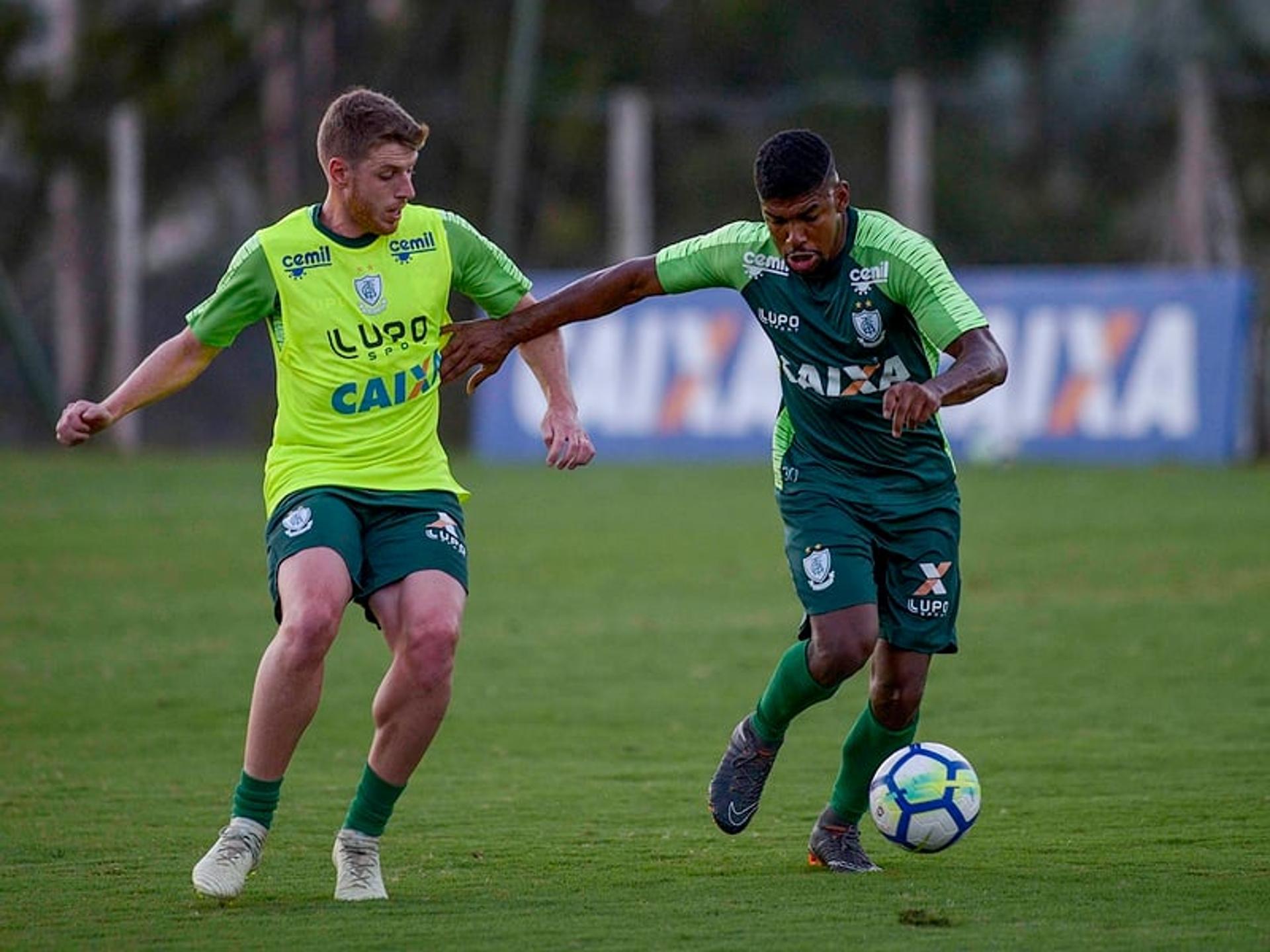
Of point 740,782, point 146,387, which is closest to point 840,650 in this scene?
point 740,782

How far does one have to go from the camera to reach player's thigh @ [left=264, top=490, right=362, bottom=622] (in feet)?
20.7

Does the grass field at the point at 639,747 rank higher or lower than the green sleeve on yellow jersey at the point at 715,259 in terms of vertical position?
lower

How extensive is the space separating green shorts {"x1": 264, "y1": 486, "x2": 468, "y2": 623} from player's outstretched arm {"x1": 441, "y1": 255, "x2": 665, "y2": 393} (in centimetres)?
48

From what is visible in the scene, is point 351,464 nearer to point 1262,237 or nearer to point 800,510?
point 800,510

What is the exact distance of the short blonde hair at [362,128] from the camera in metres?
6.52

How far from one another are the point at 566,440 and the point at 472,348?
0.41 metres

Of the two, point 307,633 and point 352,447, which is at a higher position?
point 352,447

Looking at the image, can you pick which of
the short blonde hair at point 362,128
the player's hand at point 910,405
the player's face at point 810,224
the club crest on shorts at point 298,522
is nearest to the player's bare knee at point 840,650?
the player's hand at point 910,405

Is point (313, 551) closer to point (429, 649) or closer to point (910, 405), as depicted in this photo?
point (429, 649)

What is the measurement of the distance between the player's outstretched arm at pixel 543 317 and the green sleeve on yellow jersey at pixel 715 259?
0.04m

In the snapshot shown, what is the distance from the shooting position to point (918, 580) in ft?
22.7

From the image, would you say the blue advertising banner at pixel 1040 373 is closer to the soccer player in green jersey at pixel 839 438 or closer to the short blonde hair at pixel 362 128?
the soccer player in green jersey at pixel 839 438

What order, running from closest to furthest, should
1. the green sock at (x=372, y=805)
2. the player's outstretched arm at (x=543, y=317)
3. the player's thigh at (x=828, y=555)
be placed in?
the green sock at (x=372, y=805), the player's thigh at (x=828, y=555), the player's outstretched arm at (x=543, y=317)

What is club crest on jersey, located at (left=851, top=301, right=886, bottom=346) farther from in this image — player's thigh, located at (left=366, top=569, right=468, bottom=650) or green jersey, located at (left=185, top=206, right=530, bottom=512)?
player's thigh, located at (left=366, top=569, right=468, bottom=650)
